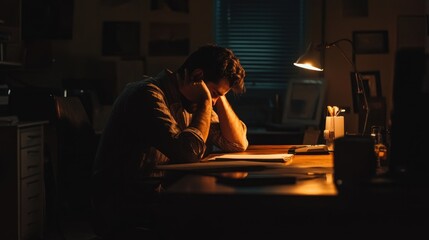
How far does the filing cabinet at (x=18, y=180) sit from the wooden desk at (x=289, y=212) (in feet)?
7.95

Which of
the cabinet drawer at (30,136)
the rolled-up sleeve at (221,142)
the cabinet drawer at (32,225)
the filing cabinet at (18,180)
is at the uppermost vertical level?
the rolled-up sleeve at (221,142)

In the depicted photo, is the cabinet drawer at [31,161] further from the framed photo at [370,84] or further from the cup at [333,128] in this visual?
the framed photo at [370,84]

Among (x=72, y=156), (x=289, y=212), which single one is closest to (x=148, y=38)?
(x=72, y=156)

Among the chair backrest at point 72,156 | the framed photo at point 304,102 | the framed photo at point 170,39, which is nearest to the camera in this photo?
the chair backrest at point 72,156

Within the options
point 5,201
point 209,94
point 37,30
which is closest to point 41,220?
point 5,201

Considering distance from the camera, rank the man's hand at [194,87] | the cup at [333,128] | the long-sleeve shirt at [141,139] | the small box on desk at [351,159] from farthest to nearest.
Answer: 1. the cup at [333,128]
2. the man's hand at [194,87]
3. the long-sleeve shirt at [141,139]
4. the small box on desk at [351,159]

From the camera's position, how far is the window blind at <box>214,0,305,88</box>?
16.5 feet

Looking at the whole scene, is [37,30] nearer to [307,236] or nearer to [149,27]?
[149,27]

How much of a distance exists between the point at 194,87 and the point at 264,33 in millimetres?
2372

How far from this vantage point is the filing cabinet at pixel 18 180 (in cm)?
380

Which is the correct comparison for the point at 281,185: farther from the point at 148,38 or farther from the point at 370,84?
the point at 148,38

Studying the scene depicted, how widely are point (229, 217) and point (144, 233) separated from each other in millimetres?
652

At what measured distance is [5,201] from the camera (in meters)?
3.82

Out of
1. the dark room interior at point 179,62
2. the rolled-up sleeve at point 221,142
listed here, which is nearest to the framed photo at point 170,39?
the dark room interior at point 179,62
